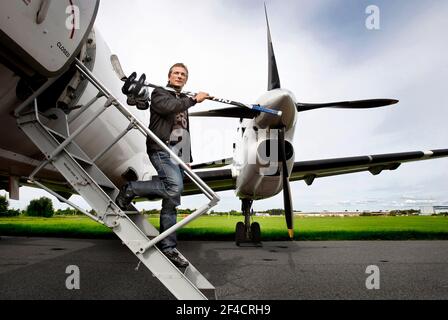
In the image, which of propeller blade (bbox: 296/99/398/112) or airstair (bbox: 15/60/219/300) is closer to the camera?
airstair (bbox: 15/60/219/300)

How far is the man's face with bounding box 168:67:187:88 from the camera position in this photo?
354 centimetres

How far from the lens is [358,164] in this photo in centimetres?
893

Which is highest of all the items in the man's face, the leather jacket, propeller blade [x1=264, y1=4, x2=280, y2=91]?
propeller blade [x1=264, y1=4, x2=280, y2=91]

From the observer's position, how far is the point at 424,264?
5988 millimetres

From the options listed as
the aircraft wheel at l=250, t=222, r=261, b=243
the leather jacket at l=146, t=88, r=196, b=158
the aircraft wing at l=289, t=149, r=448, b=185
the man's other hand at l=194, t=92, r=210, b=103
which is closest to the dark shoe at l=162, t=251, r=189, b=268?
the leather jacket at l=146, t=88, r=196, b=158

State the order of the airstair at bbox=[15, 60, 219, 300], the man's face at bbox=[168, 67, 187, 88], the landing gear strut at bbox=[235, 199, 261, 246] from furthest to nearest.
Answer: the landing gear strut at bbox=[235, 199, 261, 246]
the man's face at bbox=[168, 67, 187, 88]
the airstair at bbox=[15, 60, 219, 300]

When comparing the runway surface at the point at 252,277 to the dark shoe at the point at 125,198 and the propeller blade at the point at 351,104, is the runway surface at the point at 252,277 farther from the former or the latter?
the propeller blade at the point at 351,104

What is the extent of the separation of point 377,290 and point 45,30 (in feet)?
15.2

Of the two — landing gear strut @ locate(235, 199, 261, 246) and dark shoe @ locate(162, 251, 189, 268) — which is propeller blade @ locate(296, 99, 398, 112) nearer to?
landing gear strut @ locate(235, 199, 261, 246)

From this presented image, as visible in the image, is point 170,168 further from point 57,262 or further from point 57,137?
point 57,262

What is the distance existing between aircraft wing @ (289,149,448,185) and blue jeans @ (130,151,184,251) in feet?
19.6

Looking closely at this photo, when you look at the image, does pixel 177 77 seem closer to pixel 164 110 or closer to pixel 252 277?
pixel 164 110

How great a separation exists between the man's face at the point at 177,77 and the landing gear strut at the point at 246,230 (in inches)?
232

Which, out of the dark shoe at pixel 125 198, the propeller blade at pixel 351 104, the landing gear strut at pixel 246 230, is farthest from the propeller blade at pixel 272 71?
the dark shoe at pixel 125 198
